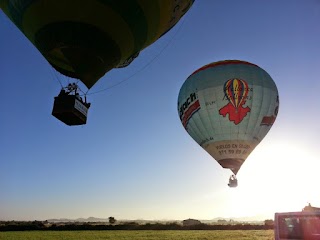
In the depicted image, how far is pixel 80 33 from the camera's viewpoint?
14.7 meters

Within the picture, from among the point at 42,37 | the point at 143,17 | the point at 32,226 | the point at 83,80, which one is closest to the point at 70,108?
the point at 83,80

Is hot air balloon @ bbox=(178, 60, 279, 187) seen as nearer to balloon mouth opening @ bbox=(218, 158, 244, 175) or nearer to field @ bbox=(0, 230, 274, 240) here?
balloon mouth opening @ bbox=(218, 158, 244, 175)

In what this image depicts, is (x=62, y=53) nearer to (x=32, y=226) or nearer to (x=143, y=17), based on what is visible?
(x=143, y=17)

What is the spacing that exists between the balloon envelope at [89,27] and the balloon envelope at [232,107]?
33.6 feet

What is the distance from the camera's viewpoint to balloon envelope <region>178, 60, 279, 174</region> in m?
26.0

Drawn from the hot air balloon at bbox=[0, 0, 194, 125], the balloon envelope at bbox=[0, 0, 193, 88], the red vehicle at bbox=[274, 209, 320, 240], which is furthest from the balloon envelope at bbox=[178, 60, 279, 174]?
the red vehicle at bbox=[274, 209, 320, 240]

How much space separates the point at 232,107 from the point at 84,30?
1427 cm

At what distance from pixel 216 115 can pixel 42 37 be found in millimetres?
14785

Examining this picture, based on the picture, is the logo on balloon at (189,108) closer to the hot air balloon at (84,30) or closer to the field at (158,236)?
the hot air balloon at (84,30)

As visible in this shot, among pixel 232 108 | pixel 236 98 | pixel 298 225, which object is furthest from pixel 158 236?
pixel 298 225

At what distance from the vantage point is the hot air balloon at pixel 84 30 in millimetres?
14242

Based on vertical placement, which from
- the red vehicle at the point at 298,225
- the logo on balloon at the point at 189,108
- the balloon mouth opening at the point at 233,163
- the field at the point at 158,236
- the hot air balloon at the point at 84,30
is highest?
the logo on balloon at the point at 189,108

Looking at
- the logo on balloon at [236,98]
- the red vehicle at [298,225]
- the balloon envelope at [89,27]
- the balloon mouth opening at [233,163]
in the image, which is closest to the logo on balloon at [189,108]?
the logo on balloon at [236,98]

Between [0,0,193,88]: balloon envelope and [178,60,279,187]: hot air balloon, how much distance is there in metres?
10.2
